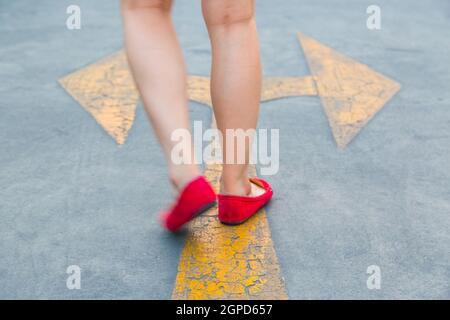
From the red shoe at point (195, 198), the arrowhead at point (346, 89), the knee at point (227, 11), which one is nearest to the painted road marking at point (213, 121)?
the arrowhead at point (346, 89)

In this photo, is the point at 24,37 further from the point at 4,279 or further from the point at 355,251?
the point at 355,251

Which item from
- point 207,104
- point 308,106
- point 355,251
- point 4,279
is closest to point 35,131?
point 207,104

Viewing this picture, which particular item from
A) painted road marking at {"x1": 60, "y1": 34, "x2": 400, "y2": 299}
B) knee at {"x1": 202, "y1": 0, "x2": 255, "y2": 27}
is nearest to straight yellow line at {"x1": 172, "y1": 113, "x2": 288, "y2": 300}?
painted road marking at {"x1": 60, "y1": 34, "x2": 400, "y2": 299}

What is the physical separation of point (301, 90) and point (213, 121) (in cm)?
48

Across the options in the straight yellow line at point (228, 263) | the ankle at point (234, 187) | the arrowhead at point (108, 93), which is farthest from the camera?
the arrowhead at point (108, 93)

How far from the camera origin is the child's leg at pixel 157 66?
1.53 meters

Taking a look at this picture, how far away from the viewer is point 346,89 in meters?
2.63

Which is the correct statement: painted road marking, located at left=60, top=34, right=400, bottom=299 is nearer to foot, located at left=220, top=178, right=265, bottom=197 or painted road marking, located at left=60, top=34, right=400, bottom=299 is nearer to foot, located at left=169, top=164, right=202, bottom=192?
foot, located at left=220, top=178, right=265, bottom=197

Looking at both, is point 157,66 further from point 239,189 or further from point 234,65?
point 239,189

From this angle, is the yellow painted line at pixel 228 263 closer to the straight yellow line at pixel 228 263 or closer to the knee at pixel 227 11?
the straight yellow line at pixel 228 263

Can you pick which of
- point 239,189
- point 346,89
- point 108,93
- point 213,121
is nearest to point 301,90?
point 346,89

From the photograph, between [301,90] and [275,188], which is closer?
[275,188]

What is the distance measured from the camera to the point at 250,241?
5.42 ft

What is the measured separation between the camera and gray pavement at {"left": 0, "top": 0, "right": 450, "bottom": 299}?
4.91ft
